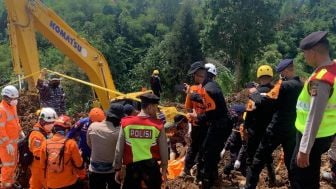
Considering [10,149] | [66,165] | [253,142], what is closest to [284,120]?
[253,142]

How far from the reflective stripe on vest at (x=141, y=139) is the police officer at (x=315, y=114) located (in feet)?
4.75

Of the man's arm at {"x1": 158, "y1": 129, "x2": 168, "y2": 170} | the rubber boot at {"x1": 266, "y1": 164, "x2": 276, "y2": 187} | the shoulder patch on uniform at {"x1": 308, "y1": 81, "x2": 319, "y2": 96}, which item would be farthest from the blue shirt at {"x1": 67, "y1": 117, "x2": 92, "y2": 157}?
the shoulder patch on uniform at {"x1": 308, "y1": 81, "x2": 319, "y2": 96}

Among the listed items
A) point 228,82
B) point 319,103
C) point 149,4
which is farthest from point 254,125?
point 149,4

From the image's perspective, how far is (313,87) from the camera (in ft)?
11.6

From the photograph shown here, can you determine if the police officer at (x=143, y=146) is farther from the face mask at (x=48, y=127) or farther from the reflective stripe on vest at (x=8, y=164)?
the reflective stripe on vest at (x=8, y=164)

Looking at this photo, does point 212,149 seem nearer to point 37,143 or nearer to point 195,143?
point 195,143

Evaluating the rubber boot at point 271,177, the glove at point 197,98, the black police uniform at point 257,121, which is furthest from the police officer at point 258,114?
the rubber boot at point 271,177

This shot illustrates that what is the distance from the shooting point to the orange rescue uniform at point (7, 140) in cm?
652

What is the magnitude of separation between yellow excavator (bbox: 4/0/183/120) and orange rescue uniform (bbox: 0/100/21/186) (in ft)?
11.6

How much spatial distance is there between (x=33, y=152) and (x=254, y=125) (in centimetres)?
296

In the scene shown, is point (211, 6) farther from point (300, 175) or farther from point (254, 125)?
point (300, 175)

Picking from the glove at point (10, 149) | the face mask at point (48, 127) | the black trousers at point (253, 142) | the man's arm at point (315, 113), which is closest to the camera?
the man's arm at point (315, 113)

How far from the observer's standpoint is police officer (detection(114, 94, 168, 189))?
4.41m

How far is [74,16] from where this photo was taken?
77.4 meters
